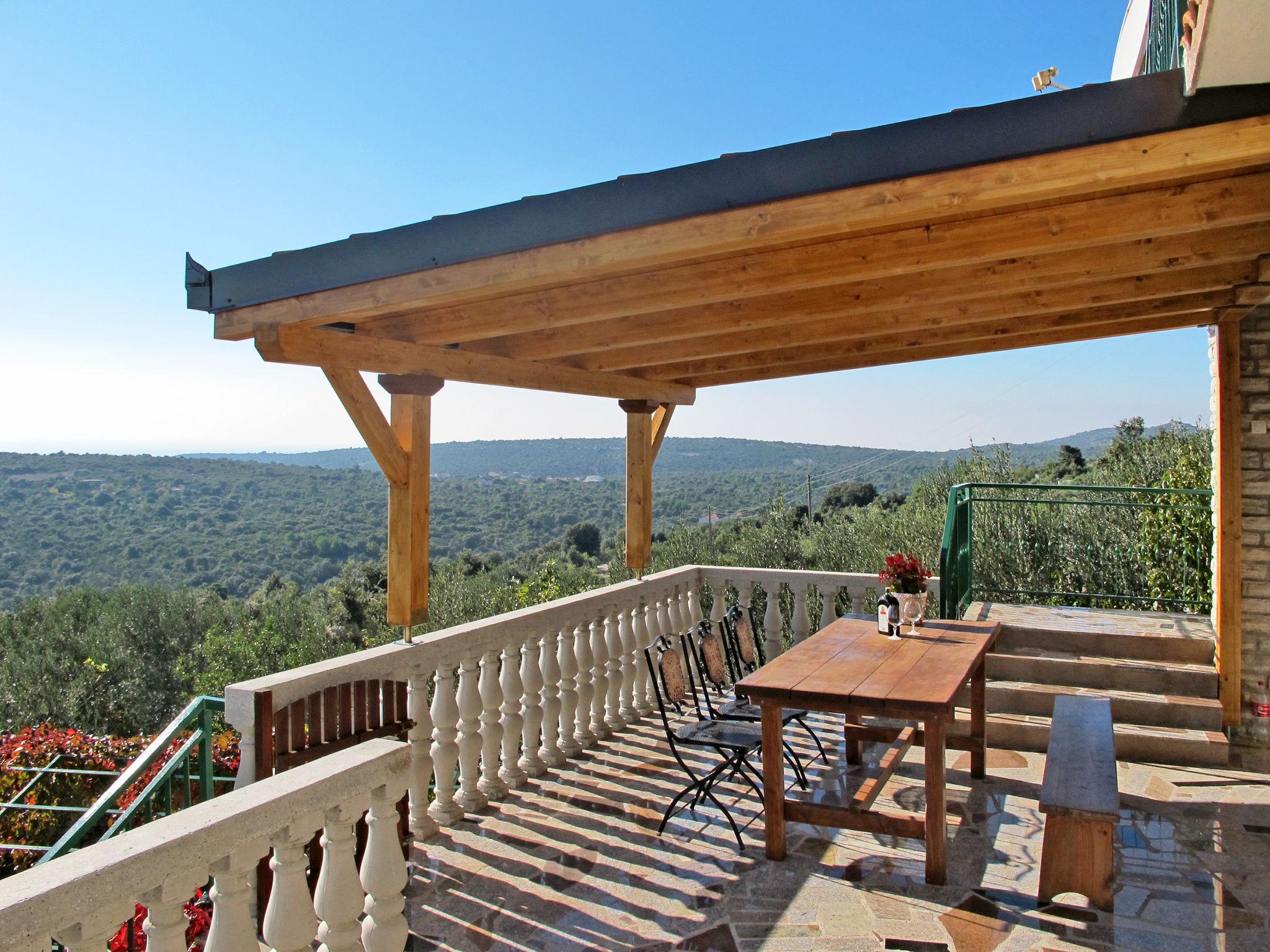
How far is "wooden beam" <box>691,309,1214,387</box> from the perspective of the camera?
4996 mm

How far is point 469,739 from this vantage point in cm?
402

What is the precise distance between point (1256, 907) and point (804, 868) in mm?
1683

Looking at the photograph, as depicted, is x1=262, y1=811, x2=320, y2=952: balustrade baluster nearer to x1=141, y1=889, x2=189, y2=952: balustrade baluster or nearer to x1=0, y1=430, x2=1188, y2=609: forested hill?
x1=141, y1=889, x2=189, y2=952: balustrade baluster

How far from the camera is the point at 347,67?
883 cm

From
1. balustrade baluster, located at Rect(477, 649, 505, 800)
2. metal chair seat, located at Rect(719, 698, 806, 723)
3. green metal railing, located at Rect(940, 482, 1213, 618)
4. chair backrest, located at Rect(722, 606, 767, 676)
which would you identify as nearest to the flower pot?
metal chair seat, located at Rect(719, 698, 806, 723)

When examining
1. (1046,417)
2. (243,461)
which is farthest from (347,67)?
(243,461)

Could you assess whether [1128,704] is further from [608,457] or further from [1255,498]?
[608,457]

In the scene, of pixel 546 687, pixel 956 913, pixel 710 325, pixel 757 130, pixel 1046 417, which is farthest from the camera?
pixel 1046 417

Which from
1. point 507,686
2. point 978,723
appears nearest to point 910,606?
point 978,723

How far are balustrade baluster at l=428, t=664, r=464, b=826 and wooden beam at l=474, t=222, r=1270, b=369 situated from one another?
5.84ft

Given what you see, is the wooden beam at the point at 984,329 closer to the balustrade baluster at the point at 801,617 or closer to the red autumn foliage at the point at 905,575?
the red autumn foliage at the point at 905,575

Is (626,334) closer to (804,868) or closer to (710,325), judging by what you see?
(710,325)

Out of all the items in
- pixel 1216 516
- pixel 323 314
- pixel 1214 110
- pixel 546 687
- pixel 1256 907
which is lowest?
pixel 1256 907

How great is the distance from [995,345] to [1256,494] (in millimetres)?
1722
